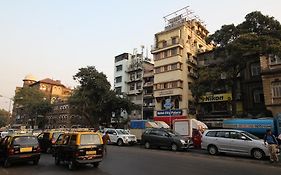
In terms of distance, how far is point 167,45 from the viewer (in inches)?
1734

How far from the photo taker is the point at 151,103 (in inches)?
1889

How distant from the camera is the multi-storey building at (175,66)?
40.8 meters

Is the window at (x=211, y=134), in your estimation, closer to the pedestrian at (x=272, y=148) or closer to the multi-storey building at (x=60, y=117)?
the pedestrian at (x=272, y=148)

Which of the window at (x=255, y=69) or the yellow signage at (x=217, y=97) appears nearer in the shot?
the window at (x=255, y=69)

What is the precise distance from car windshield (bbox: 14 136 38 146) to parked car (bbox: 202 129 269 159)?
39.3 ft

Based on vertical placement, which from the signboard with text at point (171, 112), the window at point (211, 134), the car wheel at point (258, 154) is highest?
the signboard with text at point (171, 112)

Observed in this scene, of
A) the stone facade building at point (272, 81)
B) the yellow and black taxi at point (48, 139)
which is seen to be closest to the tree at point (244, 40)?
the stone facade building at point (272, 81)

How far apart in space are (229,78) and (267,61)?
5.51 metres

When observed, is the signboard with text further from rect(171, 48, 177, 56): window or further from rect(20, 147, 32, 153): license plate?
rect(20, 147, 32, 153): license plate

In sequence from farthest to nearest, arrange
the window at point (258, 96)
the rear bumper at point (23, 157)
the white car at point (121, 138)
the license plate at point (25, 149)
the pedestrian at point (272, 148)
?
the window at point (258, 96)
the white car at point (121, 138)
the pedestrian at point (272, 148)
the license plate at point (25, 149)
the rear bumper at point (23, 157)

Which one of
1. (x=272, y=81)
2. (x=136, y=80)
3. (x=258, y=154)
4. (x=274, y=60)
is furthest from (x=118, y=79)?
(x=258, y=154)

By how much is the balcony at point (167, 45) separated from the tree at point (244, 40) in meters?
12.3

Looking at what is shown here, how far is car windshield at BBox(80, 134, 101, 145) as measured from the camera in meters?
11.5

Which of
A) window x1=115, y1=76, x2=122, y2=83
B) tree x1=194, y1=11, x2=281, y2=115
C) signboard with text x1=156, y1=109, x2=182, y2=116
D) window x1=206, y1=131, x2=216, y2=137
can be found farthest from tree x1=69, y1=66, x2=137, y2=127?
window x1=206, y1=131, x2=216, y2=137
